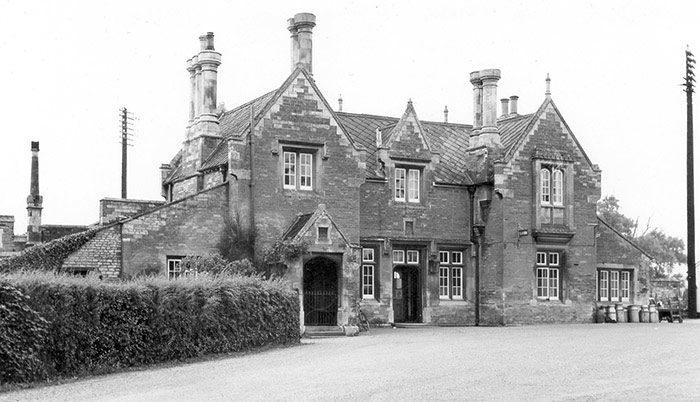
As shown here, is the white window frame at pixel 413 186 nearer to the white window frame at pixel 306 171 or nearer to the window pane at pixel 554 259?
the white window frame at pixel 306 171

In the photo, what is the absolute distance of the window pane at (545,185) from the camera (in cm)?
4128

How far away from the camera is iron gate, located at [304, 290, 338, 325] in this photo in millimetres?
34875

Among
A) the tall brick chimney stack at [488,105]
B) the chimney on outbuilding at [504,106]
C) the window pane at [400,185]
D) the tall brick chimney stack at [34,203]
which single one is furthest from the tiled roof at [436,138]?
the tall brick chimney stack at [34,203]

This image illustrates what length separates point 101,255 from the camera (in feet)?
109

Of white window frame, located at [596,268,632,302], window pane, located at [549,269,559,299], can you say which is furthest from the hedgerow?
white window frame, located at [596,268,632,302]

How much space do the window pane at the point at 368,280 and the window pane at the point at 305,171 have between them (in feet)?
13.5

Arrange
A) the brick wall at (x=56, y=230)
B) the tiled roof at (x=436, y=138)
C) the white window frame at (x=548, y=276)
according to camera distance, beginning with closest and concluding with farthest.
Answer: the tiled roof at (x=436, y=138), the white window frame at (x=548, y=276), the brick wall at (x=56, y=230)

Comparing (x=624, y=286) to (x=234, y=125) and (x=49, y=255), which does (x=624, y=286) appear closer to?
(x=234, y=125)

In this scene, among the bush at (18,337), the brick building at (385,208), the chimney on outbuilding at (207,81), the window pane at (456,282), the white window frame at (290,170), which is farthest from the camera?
the window pane at (456,282)

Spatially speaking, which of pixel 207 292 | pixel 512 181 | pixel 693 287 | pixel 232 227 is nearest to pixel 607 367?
pixel 207 292

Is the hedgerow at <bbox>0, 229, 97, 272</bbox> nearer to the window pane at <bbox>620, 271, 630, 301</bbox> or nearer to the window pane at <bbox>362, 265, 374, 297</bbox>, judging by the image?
the window pane at <bbox>362, 265, 374, 297</bbox>

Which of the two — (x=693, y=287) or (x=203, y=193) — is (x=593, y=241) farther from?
(x=203, y=193)

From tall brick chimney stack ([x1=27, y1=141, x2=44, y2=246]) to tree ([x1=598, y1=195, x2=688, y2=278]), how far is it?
125 ft

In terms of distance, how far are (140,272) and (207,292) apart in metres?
8.27
